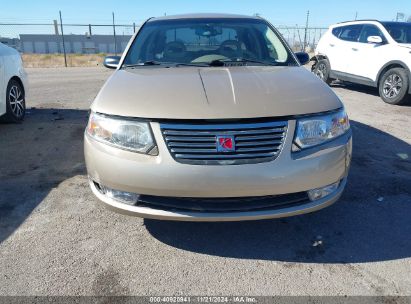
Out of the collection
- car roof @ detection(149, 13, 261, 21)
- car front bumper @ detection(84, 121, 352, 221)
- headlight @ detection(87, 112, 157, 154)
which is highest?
car roof @ detection(149, 13, 261, 21)

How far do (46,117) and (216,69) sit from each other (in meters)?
4.76

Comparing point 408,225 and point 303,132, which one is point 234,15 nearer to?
point 303,132

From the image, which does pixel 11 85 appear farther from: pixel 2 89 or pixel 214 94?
pixel 214 94

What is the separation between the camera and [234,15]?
14.7 feet

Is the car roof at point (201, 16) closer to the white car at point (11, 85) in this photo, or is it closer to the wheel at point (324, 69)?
the white car at point (11, 85)

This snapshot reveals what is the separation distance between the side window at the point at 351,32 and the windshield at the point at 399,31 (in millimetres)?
737

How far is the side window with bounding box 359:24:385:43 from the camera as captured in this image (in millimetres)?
8711

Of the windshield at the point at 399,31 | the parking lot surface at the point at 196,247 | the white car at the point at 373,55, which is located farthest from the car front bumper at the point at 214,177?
the windshield at the point at 399,31

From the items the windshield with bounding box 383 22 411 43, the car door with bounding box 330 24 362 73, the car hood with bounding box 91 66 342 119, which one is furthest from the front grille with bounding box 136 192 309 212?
the car door with bounding box 330 24 362 73

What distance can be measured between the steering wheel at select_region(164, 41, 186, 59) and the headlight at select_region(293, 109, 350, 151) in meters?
1.76

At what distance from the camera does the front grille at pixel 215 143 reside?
233cm

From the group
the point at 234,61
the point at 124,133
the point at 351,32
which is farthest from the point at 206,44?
the point at 351,32

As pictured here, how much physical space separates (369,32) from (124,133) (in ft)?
27.6

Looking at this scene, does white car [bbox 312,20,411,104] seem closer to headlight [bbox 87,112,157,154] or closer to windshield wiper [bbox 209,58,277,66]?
windshield wiper [bbox 209,58,277,66]
